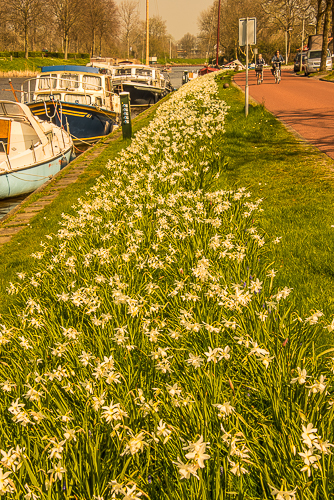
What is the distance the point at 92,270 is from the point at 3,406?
1737mm

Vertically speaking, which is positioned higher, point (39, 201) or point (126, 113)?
point (126, 113)

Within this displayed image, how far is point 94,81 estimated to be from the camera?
66.6 ft

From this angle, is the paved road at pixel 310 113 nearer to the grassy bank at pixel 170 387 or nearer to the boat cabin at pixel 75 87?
the grassy bank at pixel 170 387

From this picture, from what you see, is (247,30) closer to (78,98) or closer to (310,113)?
(310,113)

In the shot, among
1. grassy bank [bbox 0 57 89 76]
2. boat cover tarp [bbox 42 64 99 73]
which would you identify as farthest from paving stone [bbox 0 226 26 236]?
grassy bank [bbox 0 57 89 76]

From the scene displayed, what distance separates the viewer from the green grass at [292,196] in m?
3.93

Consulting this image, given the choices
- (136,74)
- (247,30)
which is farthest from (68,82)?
(247,30)

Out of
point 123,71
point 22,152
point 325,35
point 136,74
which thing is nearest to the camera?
point 22,152

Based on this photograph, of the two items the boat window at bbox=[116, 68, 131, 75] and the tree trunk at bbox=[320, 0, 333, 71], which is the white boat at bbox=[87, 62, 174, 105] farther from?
the tree trunk at bbox=[320, 0, 333, 71]

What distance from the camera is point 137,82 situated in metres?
28.6

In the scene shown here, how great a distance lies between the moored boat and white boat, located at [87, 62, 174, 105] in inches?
205

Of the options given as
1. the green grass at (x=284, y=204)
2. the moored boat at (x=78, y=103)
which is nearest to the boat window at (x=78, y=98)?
the moored boat at (x=78, y=103)

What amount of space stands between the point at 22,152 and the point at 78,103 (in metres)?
7.31

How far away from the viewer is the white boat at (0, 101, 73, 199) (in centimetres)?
1109
